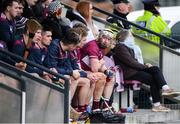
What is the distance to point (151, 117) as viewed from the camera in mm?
15203

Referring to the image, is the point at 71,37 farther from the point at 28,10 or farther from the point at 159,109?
the point at 159,109

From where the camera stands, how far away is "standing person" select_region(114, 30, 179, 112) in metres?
15.5

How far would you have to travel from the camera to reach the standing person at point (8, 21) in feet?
42.2

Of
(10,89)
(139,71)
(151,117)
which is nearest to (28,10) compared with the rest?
(139,71)

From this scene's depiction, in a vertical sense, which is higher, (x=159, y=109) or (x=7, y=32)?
(x=7, y=32)

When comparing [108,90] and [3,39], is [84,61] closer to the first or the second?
[108,90]

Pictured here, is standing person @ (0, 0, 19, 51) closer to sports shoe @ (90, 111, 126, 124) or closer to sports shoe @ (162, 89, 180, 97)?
sports shoe @ (90, 111, 126, 124)

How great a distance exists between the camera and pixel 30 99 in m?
12.0

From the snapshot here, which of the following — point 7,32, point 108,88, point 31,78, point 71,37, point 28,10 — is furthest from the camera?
point 108,88

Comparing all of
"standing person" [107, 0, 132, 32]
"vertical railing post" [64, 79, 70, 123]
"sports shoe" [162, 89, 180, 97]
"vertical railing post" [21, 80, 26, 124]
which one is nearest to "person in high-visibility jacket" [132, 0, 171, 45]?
"standing person" [107, 0, 132, 32]

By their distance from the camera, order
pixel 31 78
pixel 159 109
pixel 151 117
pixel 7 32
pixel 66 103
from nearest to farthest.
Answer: pixel 31 78
pixel 66 103
pixel 7 32
pixel 151 117
pixel 159 109

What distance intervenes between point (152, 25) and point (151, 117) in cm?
273

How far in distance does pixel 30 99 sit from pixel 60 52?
1780 mm

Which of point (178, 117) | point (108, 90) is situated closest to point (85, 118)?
point (108, 90)
